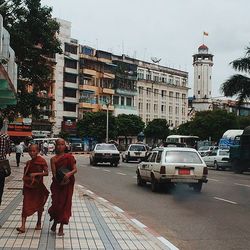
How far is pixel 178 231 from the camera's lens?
34.8 feet

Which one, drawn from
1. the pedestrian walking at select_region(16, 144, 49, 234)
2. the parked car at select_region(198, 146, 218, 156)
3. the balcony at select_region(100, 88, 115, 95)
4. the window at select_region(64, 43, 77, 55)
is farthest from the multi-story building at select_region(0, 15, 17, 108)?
the balcony at select_region(100, 88, 115, 95)

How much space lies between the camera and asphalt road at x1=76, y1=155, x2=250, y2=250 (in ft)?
31.8

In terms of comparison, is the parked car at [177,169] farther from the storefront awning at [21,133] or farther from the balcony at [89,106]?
the balcony at [89,106]

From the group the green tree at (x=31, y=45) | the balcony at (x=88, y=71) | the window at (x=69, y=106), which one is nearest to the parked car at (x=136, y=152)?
the green tree at (x=31, y=45)

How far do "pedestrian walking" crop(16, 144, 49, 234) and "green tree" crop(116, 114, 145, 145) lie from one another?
84.2m

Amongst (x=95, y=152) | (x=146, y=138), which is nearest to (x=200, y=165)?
(x=95, y=152)

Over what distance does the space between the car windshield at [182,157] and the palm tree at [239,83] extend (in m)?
25.4

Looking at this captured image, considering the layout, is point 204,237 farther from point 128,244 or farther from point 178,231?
point 128,244

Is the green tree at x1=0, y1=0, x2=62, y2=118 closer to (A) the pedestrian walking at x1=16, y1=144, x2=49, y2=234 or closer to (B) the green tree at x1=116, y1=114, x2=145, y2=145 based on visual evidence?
(A) the pedestrian walking at x1=16, y1=144, x2=49, y2=234

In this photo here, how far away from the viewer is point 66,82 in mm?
91625

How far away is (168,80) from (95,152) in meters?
84.3

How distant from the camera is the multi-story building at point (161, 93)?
113 meters

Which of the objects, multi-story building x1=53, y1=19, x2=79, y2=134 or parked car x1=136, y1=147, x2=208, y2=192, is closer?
parked car x1=136, y1=147, x2=208, y2=192

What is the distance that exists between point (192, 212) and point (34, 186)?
17.8 ft
